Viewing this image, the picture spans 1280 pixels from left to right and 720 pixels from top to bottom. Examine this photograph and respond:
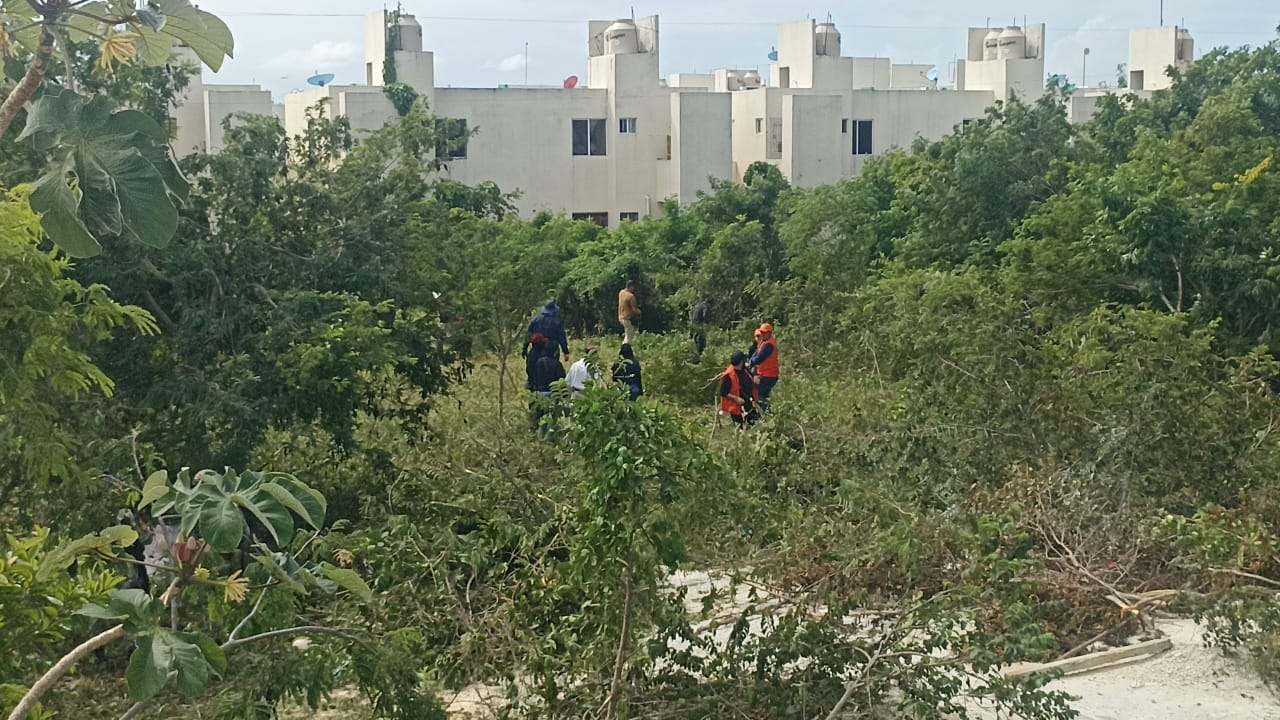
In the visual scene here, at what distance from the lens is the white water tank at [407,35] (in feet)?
103

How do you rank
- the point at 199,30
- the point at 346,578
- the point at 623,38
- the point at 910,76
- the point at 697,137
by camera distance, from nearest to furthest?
the point at 199,30
the point at 346,578
the point at 697,137
the point at 623,38
the point at 910,76

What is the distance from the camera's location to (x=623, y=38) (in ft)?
107

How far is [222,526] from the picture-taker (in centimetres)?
244

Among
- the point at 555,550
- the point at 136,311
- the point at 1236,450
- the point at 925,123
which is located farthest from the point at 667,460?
the point at 925,123

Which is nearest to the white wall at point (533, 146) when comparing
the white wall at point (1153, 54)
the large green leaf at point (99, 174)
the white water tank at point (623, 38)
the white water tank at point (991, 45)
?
the white water tank at point (623, 38)

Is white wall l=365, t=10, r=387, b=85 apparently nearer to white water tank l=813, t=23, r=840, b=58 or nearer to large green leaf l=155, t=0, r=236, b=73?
white water tank l=813, t=23, r=840, b=58

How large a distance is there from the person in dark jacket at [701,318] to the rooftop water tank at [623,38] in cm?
1459

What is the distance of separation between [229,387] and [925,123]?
28258mm

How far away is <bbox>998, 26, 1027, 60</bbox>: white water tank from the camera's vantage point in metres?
41.4

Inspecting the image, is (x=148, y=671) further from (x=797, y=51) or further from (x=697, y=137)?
(x=797, y=51)

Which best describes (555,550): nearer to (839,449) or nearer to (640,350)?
(839,449)

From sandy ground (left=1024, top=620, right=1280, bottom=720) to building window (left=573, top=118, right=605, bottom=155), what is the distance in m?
25.1

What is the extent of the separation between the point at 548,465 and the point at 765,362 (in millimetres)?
3696

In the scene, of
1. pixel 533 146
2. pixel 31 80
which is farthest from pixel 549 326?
pixel 533 146
